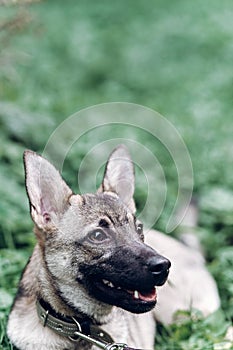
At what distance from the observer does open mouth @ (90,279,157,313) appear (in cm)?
366

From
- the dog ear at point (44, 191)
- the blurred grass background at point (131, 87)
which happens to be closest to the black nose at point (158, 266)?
the dog ear at point (44, 191)

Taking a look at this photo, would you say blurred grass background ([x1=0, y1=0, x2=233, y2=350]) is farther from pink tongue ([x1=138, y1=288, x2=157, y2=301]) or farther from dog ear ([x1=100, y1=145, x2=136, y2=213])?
dog ear ([x1=100, y1=145, x2=136, y2=213])

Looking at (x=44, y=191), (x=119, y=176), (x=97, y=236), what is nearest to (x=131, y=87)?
(x=119, y=176)

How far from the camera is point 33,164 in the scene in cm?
387

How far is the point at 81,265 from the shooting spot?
12.4 feet

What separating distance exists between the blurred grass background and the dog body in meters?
0.44

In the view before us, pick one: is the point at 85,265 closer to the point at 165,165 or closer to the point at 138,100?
the point at 165,165

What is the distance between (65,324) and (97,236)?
1.71ft

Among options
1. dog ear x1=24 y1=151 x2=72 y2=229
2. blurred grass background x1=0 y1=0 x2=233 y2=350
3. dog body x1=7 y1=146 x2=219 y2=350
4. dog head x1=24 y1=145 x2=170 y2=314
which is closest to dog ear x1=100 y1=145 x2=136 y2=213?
dog body x1=7 y1=146 x2=219 y2=350

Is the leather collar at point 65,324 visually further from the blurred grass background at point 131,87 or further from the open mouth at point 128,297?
the blurred grass background at point 131,87

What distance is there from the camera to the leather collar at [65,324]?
388 centimetres

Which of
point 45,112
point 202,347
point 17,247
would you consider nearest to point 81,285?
point 202,347

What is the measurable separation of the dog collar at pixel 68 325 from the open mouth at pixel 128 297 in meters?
0.26

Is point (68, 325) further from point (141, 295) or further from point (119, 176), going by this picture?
point (119, 176)
